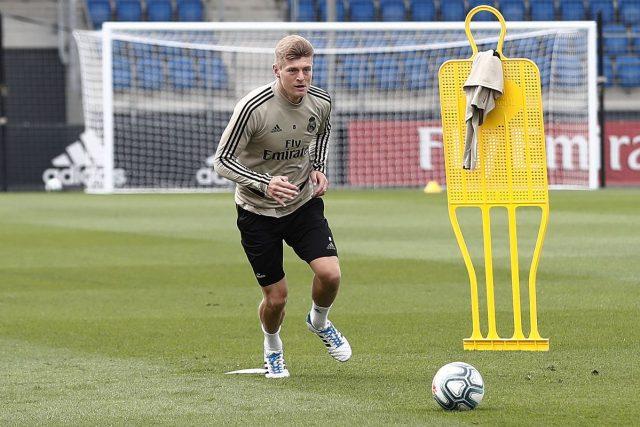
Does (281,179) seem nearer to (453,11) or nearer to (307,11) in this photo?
(307,11)

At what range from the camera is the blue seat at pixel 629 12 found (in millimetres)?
39406

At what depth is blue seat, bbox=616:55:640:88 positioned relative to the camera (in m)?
37.6

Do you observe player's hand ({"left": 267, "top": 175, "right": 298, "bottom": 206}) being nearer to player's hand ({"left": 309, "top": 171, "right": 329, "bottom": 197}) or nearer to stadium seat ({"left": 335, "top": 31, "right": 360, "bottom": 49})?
player's hand ({"left": 309, "top": 171, "right": 329, "bottom": 197})

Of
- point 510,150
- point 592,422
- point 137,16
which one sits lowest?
point 592,422

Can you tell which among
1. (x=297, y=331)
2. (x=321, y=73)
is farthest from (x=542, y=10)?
(x=297, y=331)

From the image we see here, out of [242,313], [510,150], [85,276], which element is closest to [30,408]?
[510,150]

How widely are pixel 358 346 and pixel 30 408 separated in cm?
275

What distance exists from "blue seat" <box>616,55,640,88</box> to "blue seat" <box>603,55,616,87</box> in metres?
0.15

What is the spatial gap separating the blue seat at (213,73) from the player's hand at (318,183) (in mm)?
24830

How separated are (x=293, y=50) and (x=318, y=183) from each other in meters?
0.83

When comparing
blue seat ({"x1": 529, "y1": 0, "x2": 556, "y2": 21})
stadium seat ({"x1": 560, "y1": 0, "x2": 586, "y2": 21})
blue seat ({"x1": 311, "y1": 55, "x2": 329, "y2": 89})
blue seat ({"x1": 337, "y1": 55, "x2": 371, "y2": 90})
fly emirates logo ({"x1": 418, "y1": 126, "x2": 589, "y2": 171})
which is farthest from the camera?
stadium seat ({"x1": 560, "y1": 0, "x2": 586, "y2": 21})

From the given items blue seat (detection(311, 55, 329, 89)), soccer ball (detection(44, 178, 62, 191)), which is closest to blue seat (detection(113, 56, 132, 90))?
soccer ball (detection(44, 178, 62, 191))

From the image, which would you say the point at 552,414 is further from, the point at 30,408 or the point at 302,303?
the point at 302,303

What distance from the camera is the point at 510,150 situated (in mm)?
8883
